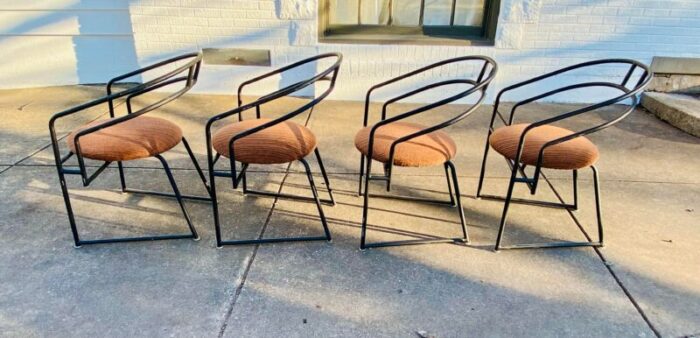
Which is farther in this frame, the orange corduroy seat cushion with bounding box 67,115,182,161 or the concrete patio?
the orange corduroy seat cushion with bounding box 67,115,182,161

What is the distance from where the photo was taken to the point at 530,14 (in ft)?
13.9

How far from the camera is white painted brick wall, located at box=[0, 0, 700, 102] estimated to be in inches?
166

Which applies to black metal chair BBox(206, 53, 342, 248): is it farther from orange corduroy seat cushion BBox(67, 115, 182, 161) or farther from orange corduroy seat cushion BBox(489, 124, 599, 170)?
orange corduroy seat cushion BBox(489, 124, 599, 170)

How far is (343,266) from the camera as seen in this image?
2.11 meters

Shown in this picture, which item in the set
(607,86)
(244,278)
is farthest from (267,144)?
(607,86)

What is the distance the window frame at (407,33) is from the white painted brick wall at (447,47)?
0.09m

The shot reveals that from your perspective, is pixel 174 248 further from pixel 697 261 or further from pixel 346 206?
pixel 697 261

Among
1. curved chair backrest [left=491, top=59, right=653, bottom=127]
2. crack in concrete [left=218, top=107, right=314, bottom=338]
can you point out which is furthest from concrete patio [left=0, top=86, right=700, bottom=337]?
curved chair backrest [left=491, top=59, right=653, bottom=127]

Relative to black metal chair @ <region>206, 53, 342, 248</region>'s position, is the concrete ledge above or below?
below

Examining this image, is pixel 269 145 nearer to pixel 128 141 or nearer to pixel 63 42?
pixel 128 141

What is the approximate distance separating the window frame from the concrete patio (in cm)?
175

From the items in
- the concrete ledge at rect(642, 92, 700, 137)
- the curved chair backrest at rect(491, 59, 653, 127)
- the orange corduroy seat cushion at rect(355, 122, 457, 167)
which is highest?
the curved chair backrest at rect(491, 59, 653, 127)

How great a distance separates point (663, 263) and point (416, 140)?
49.3 inches

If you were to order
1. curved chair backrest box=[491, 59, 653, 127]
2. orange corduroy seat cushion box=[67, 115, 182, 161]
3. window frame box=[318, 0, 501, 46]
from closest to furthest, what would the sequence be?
curved chair backrest box=[491, 59, 653, 127]
orange corduroy seat cushion box=[67, 115, 182, 161]
window frame box=[318, 0, 501, 46]
